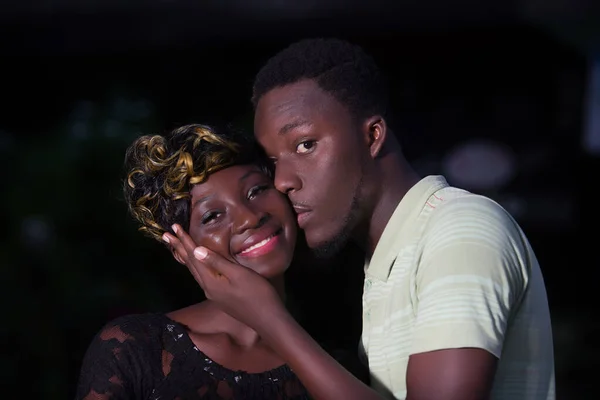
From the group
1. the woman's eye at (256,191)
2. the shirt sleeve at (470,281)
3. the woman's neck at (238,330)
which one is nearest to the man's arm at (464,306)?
the shirt sleeve at (470,281)

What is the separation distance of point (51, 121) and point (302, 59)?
11.0 feet

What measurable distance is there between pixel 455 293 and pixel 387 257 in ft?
1.26

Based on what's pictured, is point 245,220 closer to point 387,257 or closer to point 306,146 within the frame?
point 306,146

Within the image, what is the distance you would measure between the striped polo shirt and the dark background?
2.50m

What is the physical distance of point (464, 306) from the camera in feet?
6.39

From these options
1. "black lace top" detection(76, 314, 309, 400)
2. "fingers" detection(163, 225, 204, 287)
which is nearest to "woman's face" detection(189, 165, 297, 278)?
"fingers" detection(163, 225, 204, 287)

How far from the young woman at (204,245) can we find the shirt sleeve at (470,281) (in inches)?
29.7

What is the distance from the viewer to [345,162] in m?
2.38

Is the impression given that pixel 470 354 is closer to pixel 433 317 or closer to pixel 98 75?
pixel 433 317

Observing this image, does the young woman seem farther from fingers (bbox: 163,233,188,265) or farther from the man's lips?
the man's lips

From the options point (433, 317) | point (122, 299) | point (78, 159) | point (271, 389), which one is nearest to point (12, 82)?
point (78, 159)

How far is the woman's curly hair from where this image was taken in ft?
9.14

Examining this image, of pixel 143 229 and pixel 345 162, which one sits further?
pixel 143 229

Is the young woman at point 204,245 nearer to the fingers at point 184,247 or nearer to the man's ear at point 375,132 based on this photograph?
the fingers at point 184,247
